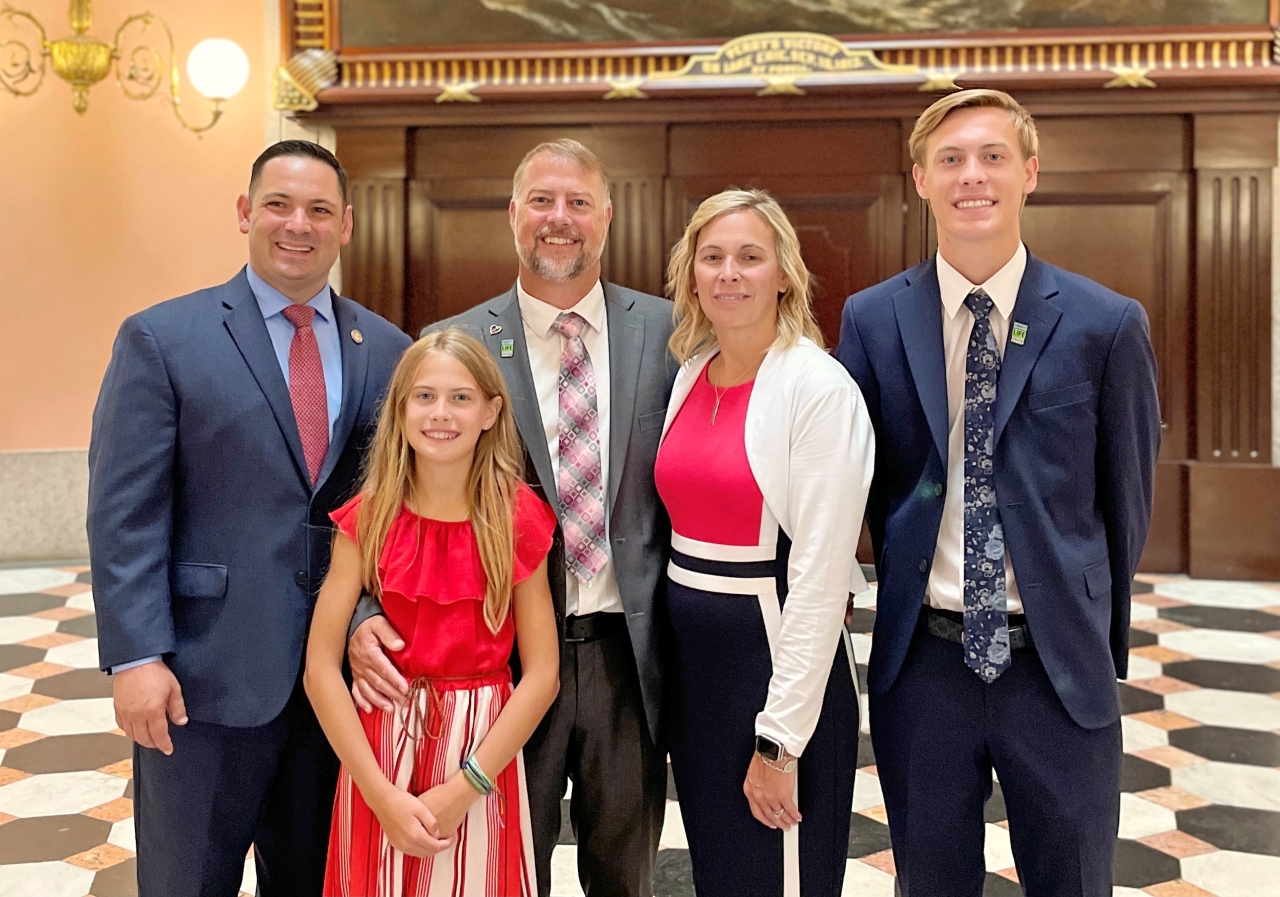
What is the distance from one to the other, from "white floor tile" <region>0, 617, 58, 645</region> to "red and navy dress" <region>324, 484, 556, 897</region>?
3.97 metres

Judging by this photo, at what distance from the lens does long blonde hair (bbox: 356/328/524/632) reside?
1.92m

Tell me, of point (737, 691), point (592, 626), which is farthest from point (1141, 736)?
point (592, 626)

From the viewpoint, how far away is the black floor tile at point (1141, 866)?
2.85 meters

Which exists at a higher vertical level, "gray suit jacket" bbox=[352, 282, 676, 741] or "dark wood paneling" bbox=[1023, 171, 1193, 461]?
"dark wood paneling" bbox=[1023, 171, 1193, 461]

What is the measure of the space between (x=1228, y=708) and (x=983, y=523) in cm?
288

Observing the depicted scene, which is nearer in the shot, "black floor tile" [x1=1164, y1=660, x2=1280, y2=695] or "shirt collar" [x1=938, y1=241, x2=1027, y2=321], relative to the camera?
"shirt collar" [x1=938, y1=241, x2=1027, y2=321]

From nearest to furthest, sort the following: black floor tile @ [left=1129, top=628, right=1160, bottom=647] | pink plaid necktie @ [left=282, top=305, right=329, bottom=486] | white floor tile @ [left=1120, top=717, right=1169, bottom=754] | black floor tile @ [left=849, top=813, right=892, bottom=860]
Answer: pink plaid necktie @ [left=282, top=305, right=329, bottom=486]
black floor tile @ [left=849, top=813, right=892, bottom=860]
white floor tile @ [left=1120, top=717, right=1169, bottom=754]
black floor tile @ [left=1129, top=628, right=1160, bottom=647]

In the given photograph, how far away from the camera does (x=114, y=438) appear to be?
1927 millimetres

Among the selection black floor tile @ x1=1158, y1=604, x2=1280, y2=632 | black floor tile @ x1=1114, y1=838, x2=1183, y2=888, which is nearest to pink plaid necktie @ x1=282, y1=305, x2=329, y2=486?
black floor tile @ x1=1114, y1=838, x2=1183, y2=888

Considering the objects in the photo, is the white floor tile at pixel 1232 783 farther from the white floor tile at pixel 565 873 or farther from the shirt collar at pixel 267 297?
the shirt collar at pixel 267 297

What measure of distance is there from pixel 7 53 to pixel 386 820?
6603mm

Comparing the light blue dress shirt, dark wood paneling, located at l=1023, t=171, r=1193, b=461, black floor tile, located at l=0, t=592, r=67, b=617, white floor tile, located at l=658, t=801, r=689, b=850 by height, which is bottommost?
white floor tile, located at l=658, t=801, r=689, b=850

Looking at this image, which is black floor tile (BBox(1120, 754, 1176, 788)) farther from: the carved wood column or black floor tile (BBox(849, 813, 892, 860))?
the carved wood column

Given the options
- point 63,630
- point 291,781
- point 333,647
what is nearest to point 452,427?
point 333,647
